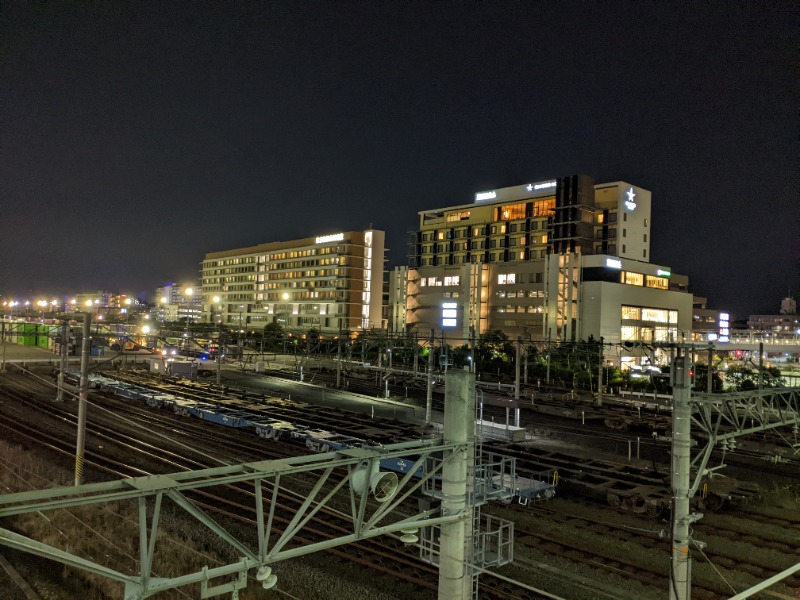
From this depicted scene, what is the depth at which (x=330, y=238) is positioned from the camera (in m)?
78.1

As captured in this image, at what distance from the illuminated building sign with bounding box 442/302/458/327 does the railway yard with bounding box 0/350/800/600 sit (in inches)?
1262

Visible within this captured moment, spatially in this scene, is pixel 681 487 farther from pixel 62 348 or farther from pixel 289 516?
pixel 62 348

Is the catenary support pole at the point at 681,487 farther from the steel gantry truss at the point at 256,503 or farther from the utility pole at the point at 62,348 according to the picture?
the utility pole at the point at 62,348

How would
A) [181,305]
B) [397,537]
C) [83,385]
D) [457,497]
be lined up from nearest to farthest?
[457,497], [397,537], [83,385], [181,305]

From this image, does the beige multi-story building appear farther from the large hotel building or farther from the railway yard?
the railway yard

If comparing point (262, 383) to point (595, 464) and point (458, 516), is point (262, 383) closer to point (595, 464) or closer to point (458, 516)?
point (595, 464)

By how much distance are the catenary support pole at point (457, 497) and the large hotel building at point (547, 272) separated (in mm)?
45389

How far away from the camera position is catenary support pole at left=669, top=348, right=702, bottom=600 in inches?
288

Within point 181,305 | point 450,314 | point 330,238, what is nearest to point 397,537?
point 450,314

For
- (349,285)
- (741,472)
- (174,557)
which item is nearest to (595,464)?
(741,472)

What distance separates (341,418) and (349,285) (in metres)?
52.0

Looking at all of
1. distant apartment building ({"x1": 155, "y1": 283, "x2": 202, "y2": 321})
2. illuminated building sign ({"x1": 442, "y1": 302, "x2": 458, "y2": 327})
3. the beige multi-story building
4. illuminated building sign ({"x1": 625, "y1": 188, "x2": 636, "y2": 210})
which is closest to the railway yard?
illuminated building sign ({"x1": 442, "y1": 302, "x2": 458, "y2": 327})

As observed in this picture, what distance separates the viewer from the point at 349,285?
76.4 m

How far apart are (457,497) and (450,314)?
56.0 meters
